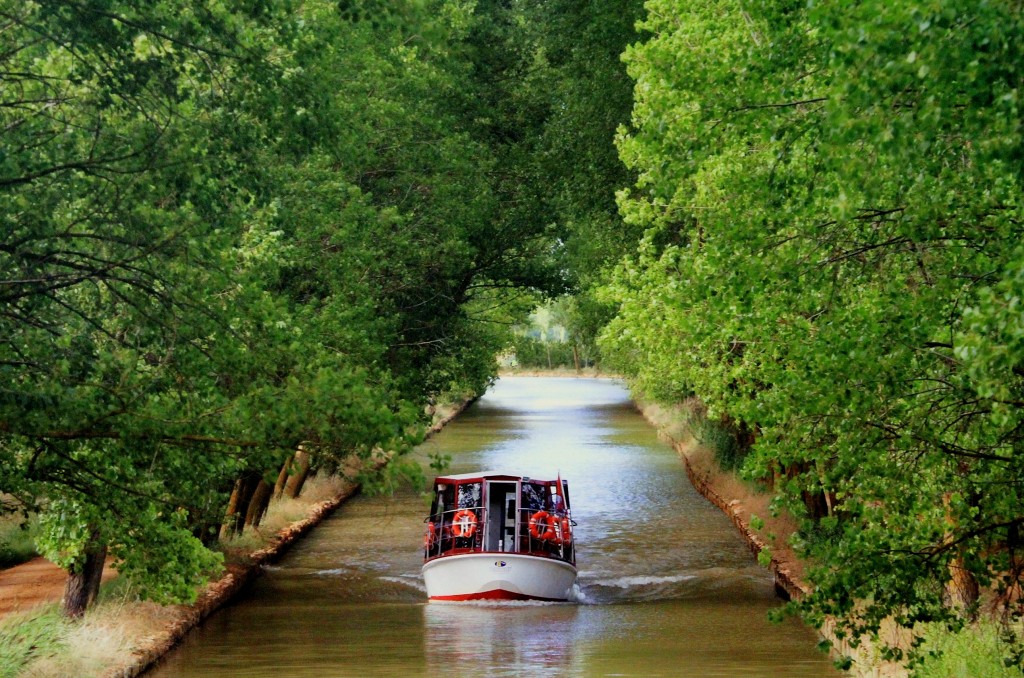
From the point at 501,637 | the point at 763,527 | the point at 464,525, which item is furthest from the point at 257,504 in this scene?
the point at 763,527

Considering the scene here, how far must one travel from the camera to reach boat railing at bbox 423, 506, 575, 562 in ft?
80.7

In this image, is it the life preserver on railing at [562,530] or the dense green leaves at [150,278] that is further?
the life preserver on railing at [562,530]

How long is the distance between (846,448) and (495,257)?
92.2 ft

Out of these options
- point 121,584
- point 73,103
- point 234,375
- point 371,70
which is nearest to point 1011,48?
point 234,375

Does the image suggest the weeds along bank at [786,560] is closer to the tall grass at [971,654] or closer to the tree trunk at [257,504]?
the tall grass at [971,654]

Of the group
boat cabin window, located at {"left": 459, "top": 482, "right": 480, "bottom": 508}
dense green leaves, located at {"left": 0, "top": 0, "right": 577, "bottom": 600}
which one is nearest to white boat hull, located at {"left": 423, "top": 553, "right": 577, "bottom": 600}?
boat cabin window, located at {"left": 459, "top": 482, "right": 480, "bottom": 508}

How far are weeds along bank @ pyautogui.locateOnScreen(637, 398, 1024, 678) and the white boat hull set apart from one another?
154 inches

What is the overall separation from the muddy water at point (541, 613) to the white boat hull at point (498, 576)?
0.88ft

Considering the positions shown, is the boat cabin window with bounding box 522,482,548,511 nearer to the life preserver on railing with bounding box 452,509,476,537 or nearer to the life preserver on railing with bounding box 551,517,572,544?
the life preserver on railing with bounding box 551,517,572,544

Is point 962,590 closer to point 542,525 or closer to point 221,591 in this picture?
point 542,525

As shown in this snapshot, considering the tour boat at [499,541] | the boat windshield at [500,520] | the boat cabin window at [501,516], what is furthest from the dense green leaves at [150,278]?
the boat cabin window at [501,516]

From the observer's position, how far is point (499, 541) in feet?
86.3

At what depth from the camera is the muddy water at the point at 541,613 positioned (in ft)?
60.4

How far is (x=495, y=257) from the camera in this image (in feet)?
127
